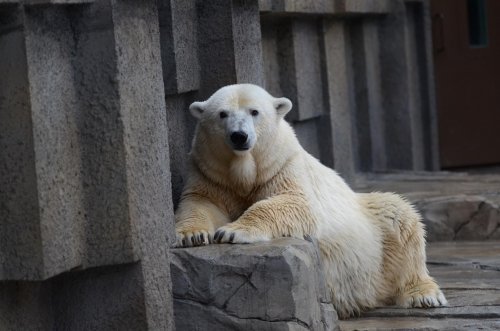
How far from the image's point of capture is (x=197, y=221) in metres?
4.88

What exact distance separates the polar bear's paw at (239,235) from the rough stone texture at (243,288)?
10cm

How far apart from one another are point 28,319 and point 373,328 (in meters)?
1.47

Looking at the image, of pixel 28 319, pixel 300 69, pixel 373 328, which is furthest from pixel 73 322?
pixel 300 69

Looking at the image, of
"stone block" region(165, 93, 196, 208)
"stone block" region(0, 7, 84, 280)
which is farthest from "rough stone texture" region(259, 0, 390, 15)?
"stone block" region(0, 7, 84, 280)

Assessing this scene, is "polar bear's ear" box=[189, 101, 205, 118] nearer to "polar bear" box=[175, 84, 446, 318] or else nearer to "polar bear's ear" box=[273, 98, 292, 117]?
"polar bear" box=[175, 84, 446, 318]

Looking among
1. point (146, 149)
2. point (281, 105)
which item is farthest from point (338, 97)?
point (146, 149)

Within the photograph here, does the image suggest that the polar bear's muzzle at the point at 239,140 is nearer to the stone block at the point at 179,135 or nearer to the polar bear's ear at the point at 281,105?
the polar bear's ear at the point at 281,105

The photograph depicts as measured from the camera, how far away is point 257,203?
16.1 ft

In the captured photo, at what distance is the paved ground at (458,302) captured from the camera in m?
5.00

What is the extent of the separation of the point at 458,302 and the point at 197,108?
1410 mm

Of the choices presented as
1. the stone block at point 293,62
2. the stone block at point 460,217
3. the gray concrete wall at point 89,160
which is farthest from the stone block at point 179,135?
the stone block at point 460,217

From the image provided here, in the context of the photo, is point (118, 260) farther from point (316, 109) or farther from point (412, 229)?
point (316, 109)

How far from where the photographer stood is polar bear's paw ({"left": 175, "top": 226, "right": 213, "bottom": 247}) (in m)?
4.68

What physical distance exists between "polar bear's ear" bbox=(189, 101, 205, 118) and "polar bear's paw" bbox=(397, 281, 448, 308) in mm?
1224
